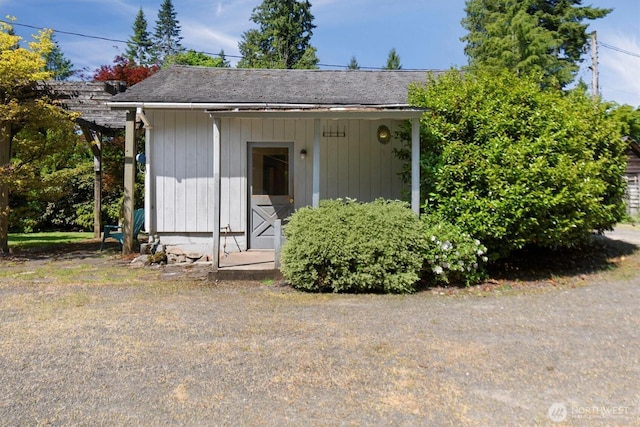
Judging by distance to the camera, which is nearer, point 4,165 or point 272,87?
point 4,165

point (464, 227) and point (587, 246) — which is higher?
point (464, 227)

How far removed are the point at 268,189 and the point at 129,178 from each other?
9.49 feet

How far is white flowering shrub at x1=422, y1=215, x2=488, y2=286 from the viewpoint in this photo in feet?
18.7

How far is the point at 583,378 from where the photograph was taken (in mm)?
2977

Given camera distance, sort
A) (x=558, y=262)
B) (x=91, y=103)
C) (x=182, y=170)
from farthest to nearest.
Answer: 1. (x=91, y=103)
2. (x=182, y=170)
3. (x=558, y=262)

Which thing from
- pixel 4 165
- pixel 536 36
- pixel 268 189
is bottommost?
pixel 268 189

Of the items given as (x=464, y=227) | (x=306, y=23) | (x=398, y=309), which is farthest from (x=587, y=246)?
(x=306, y=23)

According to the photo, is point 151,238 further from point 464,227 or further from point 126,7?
point 126,7

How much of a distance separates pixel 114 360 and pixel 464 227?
4568 mm

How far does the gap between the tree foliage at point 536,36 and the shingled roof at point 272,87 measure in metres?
12.2

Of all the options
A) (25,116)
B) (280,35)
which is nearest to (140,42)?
(280,35)

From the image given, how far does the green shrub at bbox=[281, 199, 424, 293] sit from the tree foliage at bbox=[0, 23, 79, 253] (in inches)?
244

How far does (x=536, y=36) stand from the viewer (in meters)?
20.2

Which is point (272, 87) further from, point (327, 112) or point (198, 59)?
point (198, 59)
